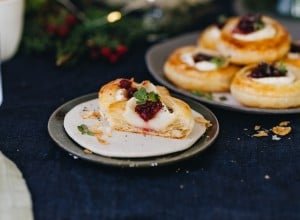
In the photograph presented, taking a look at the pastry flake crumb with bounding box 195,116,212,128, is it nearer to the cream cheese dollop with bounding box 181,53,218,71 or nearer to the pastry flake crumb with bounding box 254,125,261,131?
the pastry flake crumb with bounding box 254,125,261,131

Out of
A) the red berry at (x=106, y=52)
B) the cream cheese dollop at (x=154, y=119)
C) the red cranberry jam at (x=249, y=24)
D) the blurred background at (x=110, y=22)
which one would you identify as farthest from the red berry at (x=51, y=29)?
the cream cheese dollop at (x=154, y=119)

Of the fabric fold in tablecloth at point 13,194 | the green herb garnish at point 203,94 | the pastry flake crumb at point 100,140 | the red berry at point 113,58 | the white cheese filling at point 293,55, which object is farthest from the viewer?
the red berry at point 113,58

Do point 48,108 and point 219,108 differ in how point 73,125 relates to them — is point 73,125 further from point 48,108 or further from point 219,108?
point 219,108

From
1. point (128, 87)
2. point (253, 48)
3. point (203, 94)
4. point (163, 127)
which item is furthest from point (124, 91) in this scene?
point (253, 48)

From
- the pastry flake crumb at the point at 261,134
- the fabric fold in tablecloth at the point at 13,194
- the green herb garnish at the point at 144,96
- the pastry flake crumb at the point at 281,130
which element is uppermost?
the green herb garnish at the point at 144,96

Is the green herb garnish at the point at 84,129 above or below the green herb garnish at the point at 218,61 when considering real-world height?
above

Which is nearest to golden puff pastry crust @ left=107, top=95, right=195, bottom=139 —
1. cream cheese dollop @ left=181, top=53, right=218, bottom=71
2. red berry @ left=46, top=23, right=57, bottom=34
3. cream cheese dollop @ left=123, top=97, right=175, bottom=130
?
cream cheese dollop @ left=123, top=97, right=175, bottom=130

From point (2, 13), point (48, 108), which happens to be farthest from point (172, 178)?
point (2, 13)

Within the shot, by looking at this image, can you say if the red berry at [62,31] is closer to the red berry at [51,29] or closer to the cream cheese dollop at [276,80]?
the red berry at [51,29]
